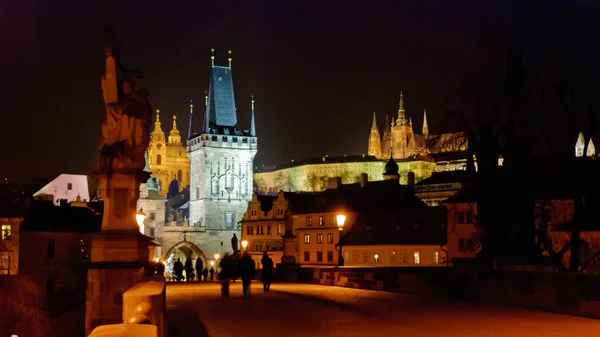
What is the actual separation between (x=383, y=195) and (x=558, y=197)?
56526 mm

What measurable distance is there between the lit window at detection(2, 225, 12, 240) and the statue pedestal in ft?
183

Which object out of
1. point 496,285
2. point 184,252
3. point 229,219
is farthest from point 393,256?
point 229,219

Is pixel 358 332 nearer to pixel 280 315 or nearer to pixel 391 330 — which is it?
pixel 391 330

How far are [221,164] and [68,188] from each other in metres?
28.0

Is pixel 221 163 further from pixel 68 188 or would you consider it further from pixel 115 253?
pixel 115 253

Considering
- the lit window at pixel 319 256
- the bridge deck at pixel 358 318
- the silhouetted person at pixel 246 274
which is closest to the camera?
A: the bridge deck at pixel 358 318

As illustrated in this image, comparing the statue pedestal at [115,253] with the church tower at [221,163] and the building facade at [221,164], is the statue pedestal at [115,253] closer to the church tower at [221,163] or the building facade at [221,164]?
the building facade at [221,164]

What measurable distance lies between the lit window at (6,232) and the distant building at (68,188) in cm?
5046

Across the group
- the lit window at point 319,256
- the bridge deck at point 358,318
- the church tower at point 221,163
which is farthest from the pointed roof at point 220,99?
the bridge deck at point 358,318

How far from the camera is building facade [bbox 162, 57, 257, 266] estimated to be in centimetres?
13762

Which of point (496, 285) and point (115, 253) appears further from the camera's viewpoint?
point (496, 285)

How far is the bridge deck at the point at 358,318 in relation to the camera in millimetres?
15312

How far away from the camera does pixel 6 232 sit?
228ft

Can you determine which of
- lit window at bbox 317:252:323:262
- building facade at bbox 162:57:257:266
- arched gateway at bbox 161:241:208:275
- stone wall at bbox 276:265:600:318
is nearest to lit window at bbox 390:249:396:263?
lit window at bbox 317:252:323:262
